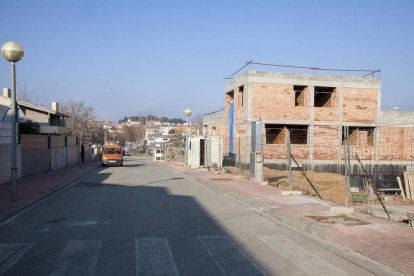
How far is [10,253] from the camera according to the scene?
25.2 feet

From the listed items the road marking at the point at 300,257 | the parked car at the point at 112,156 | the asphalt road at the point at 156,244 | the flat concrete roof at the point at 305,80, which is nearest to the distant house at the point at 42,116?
the parked car at the point at 112,156

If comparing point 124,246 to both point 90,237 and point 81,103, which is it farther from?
point 81,103

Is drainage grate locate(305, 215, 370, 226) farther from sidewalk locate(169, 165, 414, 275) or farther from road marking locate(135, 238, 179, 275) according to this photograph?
road marking locate(135, 238, 179, 275)

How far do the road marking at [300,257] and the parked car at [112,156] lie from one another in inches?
1401

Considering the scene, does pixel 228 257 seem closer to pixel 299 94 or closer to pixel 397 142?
pixel 397 142

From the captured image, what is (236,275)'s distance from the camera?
636cm

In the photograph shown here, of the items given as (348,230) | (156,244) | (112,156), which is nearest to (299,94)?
(112,156)

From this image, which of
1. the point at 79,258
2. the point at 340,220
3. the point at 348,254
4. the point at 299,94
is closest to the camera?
the point at 79,258

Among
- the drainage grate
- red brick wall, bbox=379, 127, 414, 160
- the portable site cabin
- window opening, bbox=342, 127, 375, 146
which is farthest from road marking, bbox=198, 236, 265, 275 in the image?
window opening, bbox=342, 127, 375, 146

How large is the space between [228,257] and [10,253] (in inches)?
145

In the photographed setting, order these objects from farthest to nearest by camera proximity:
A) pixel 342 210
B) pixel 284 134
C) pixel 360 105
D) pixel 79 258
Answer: pixel 360 105
pixel 284 134
pixel 342 210
pixel 79 258

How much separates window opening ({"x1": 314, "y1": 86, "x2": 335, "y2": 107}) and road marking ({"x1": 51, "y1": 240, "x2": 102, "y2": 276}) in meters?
34.5

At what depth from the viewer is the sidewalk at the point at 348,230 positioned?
7.48 metres

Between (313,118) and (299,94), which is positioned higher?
(299,94)
